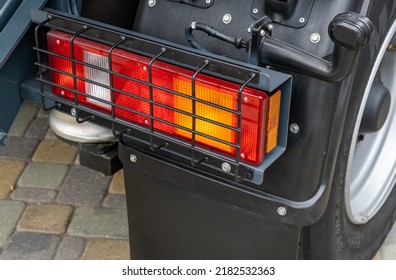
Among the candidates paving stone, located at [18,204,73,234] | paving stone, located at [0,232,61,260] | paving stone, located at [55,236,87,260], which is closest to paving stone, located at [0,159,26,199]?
paving stone, located at [18,204,73,234]

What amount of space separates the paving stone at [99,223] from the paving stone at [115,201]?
0.02m

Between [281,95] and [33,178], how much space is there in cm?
151

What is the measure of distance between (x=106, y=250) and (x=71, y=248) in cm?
12

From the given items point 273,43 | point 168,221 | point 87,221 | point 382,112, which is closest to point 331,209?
point 382,112

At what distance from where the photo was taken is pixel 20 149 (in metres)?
2.70

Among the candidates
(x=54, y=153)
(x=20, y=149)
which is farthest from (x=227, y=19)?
(x=20, y=149)

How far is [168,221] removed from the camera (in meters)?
1.69

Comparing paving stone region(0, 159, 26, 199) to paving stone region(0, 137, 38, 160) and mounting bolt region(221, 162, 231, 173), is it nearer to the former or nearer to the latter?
paving stone region(0, 137, 38, 160)

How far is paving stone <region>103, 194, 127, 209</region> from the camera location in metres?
2.38

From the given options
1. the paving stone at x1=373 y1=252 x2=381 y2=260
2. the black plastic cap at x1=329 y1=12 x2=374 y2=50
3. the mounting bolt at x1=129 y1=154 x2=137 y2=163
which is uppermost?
the black plastic cap at x1=329 y1=12 x2=374 y2=50

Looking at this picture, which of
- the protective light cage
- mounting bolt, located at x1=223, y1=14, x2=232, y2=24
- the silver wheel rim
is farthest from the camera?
the silver wheel rim

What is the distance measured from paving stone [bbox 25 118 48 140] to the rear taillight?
133 cm

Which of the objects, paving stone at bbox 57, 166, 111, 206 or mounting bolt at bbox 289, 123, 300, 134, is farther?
paving stone at bbox 57, 166, 111, 206

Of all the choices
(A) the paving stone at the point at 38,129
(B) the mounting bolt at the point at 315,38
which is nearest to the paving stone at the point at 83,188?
(A) the paving stone at the point at 38,129
